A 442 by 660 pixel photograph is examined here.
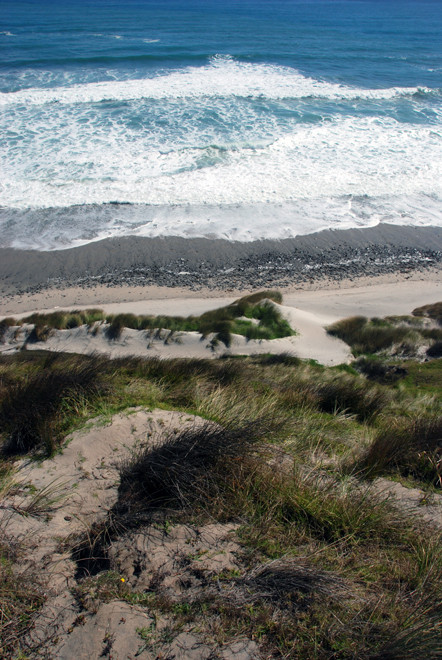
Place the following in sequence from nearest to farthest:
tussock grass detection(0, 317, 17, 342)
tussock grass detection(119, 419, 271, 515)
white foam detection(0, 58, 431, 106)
A: tussock grass detection(119, 419, 271, 515) → tussock grass detection(0, 317, 17, 342) → white foam detection(0, 58, 431, 106)

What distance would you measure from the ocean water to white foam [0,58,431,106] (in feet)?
0.59

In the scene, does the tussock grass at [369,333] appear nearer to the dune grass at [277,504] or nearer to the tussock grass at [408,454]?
the dune grass at [277,504]

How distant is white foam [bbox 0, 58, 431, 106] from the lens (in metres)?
27.0

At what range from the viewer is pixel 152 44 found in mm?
40594

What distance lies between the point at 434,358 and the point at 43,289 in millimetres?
11435

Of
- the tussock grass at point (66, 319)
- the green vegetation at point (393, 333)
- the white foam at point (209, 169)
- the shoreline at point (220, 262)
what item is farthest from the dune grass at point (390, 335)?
the white foam at point (209, 169)

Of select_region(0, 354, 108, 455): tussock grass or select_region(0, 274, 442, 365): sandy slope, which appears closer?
select_region(0, 354, 108, 455): tussock grass

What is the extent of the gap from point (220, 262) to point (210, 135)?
11467 mm

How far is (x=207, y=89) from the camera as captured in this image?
96.4 feet

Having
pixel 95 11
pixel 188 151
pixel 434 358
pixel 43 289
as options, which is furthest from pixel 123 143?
pixel 95 11

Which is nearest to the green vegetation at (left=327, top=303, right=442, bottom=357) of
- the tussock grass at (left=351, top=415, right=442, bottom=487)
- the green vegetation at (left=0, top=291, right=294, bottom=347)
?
the green vegetation at (left=0, top=291, right=294, bottom=347)

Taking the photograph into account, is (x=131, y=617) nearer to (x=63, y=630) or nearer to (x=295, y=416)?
(x=63, y=630)

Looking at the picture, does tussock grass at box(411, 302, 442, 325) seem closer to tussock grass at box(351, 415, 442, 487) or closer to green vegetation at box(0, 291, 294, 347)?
green vegetation at box(0, 291, 294, 347)

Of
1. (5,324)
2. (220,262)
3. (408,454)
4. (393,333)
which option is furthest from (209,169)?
(408,454)
